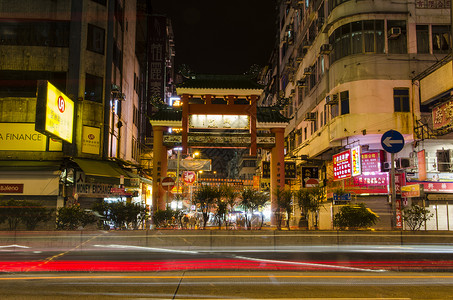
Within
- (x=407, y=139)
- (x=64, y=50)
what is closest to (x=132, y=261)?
(x=64, y=50)

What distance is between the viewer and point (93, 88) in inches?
1102

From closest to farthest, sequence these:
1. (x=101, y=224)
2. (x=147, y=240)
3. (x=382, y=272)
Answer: (x=382, y=272) → (x=147, y=240) → (x=101, y=224)

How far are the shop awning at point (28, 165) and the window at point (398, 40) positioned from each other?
73.3 ft

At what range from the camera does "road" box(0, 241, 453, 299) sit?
847cm

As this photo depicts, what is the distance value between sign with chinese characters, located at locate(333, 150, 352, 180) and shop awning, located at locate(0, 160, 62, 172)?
17.7 meters

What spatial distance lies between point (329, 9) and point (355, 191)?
13.4 meters

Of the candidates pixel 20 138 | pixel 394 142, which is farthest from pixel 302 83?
pixel 20 138

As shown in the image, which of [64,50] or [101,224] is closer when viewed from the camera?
[101,224]

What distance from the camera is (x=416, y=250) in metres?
15.2

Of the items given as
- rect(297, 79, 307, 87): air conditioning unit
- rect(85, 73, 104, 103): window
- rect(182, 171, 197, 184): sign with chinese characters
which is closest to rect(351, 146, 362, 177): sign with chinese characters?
rect(182, 171, 197, 184): sign with chinese characters

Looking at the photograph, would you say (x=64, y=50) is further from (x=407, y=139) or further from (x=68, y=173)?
(x=407, y=139)

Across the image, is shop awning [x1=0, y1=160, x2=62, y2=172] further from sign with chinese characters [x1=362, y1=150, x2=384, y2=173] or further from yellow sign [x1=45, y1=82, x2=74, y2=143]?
sign with chinese characters [x1=362, y1=150, x2=384, y2=173]

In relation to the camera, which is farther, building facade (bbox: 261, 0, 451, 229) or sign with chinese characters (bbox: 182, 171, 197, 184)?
sign with chinese characters (bbox: 182, 171, 197, 184)

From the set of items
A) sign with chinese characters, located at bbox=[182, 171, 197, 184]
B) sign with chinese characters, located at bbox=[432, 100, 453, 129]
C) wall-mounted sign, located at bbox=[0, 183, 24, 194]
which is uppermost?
sign with chinese characters, located at bbox=[432, 100, 453, 129]
